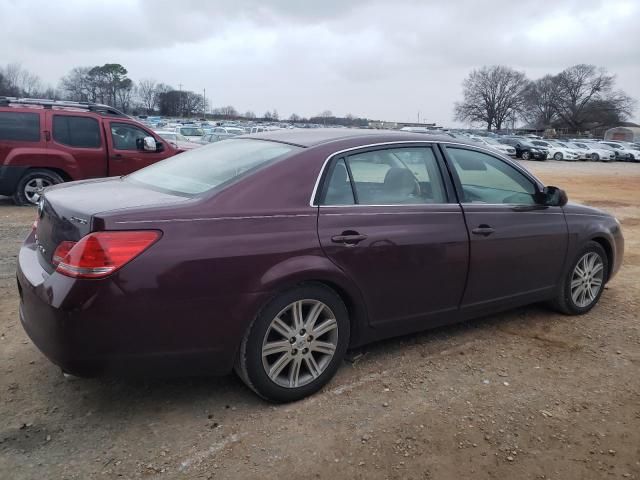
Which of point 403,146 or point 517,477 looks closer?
point 517,477

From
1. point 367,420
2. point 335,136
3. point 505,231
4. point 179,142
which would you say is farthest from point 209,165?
point 179,142

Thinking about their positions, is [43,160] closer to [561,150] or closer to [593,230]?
[593,230]

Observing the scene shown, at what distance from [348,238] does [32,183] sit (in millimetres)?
7956

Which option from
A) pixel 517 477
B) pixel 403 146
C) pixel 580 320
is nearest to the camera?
pixel 517 477

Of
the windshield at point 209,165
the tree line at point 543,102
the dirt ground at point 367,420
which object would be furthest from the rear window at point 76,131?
the tree line at point 543,102

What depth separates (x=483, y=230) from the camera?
3.93 meters

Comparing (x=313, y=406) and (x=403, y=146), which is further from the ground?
(x=403, y=146)

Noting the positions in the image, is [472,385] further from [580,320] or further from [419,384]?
[580,320]

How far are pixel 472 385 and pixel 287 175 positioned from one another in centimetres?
173

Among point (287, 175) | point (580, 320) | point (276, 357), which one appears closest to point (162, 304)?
point (276, 357)

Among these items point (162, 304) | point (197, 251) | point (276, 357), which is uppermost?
point (197, 251)

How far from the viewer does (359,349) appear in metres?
4.02

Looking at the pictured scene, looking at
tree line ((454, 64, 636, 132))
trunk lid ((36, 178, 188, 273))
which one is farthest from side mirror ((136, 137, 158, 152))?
tree line ((454, 64, 636, 132))

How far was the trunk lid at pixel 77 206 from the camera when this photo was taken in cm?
279
